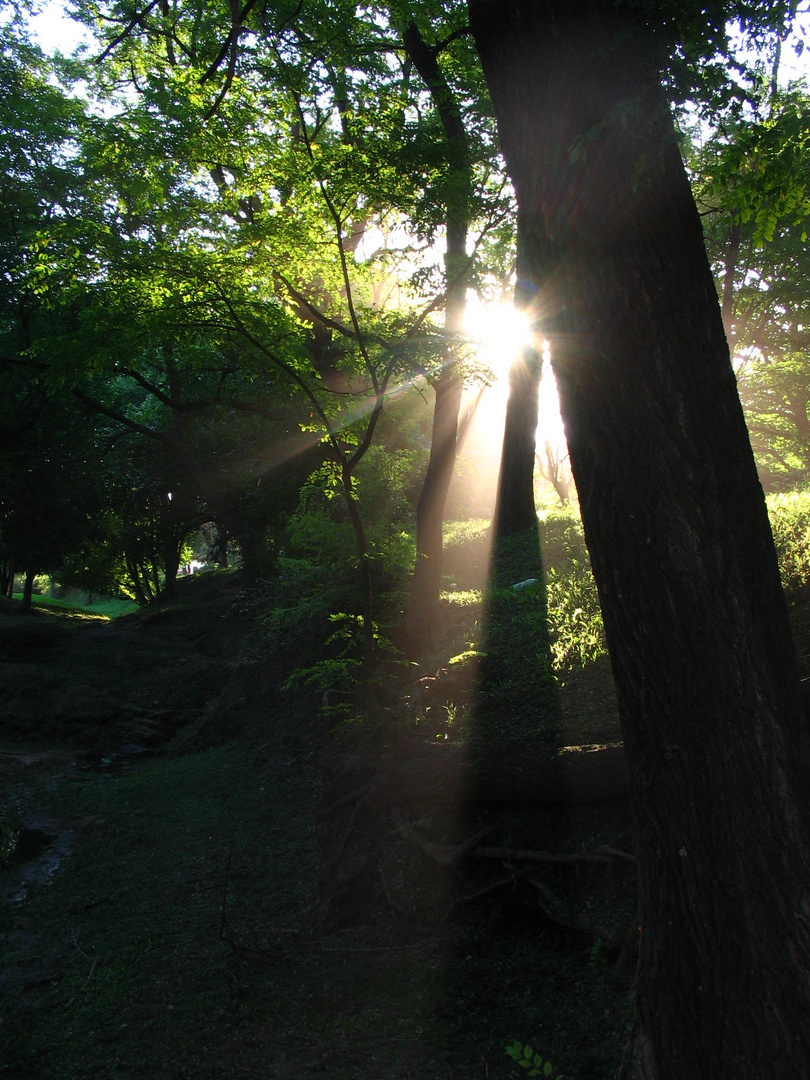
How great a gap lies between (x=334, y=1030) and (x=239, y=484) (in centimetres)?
1731

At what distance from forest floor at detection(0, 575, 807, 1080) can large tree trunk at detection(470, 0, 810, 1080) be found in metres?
1.12

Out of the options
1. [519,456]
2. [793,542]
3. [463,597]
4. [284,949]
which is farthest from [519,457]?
[284,949]

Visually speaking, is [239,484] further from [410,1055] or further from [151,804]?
[410,1055]

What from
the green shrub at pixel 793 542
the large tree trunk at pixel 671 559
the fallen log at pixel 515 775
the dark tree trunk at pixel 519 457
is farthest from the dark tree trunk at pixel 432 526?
the large tree trunk at pixel 671 559

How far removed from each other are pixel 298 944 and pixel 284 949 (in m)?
0.15

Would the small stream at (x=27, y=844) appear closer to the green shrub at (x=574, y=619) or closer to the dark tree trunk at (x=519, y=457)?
the green shrub at (x=574, y=619)

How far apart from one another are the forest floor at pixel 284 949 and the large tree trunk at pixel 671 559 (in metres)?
1.12

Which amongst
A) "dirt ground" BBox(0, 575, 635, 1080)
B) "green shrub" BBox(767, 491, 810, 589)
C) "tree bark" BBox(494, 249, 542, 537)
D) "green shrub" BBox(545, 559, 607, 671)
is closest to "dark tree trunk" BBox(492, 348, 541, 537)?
"tree bark" BBox(494, 249, 542, 537)

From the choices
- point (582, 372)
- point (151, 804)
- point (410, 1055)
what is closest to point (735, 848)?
point (582, 372)

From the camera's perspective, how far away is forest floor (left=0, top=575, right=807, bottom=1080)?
3.72 metres

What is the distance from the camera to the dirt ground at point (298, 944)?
3.73m

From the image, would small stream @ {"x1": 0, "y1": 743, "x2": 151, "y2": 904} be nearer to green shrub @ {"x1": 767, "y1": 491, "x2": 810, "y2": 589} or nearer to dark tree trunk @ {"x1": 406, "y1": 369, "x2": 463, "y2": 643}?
dark tree trunk @ {"x1": 406, "y1": 369, "x2": 463, "y2": 643}

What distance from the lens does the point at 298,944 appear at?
16.9ft

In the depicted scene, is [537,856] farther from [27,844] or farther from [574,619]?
[27,844]
